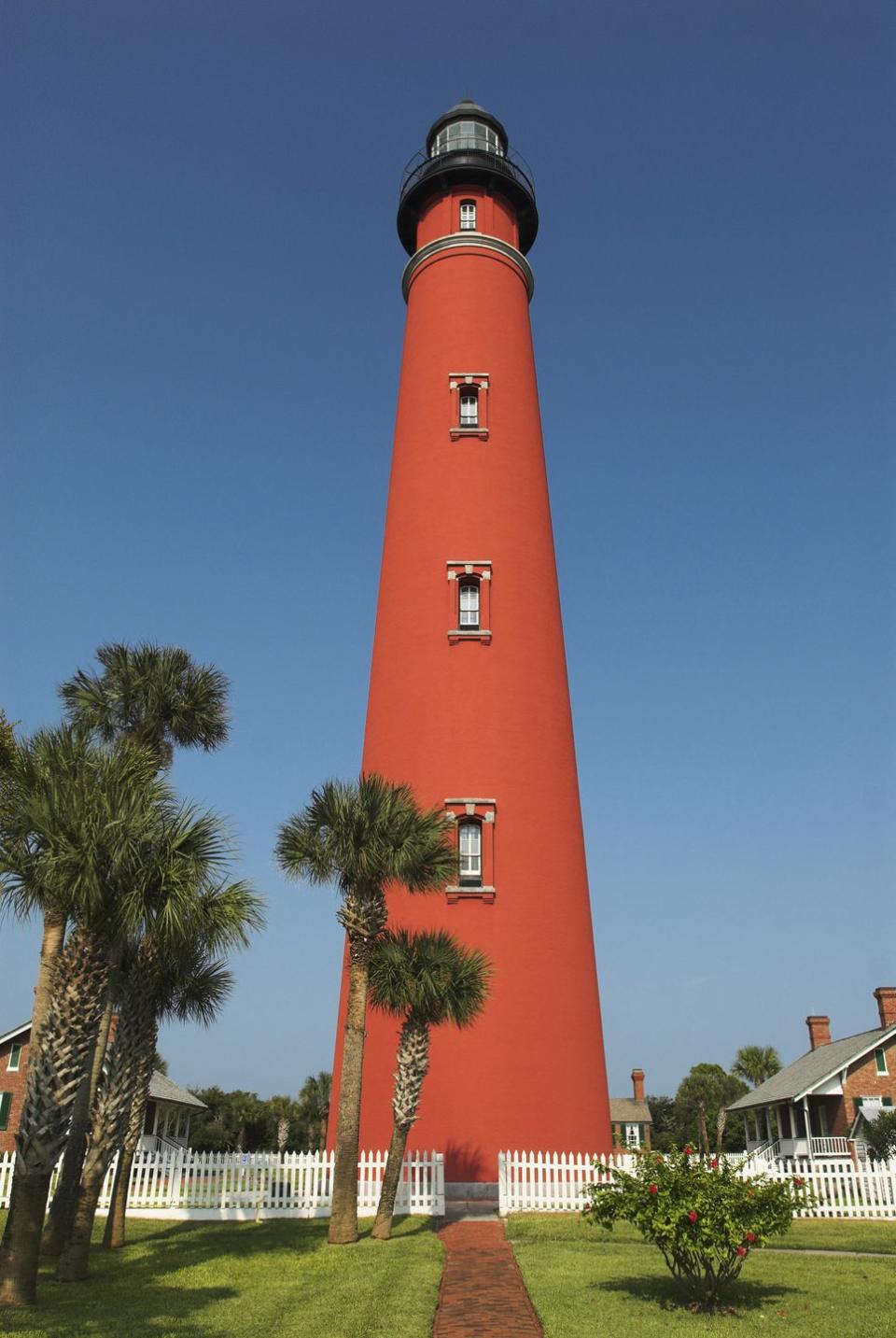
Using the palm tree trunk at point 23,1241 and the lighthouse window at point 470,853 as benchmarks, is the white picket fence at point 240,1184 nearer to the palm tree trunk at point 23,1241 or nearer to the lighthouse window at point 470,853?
the lighthouse window at point 470,853

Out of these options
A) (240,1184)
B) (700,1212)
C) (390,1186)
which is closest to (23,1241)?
(390,1186)

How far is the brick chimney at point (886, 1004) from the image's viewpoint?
116 ft

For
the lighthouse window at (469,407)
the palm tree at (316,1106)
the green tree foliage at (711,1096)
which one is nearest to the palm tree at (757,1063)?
the green tree foliage at (711,1096)

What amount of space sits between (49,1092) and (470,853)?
10.5m

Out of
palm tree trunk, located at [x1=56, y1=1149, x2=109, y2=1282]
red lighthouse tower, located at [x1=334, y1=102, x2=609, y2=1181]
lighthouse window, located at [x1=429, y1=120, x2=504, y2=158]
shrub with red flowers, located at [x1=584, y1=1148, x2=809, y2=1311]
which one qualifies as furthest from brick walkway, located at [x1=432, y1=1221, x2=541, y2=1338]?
lighthouse window, located at [x1=429, y1=120, x2=504, y2=158]

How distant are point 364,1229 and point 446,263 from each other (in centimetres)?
2140

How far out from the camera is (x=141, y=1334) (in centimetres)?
903

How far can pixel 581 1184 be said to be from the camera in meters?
17.9

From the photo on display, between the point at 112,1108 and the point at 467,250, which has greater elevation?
the point at 467,250

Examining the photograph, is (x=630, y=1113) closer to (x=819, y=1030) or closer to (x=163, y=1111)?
(x=819, y=1030)

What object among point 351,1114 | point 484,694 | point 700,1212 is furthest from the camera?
point 484,694

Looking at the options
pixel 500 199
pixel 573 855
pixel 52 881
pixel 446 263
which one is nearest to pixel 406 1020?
pixel 573 855

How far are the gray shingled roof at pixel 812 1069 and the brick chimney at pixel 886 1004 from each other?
0.35 metres

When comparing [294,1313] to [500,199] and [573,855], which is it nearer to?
[573,855]
